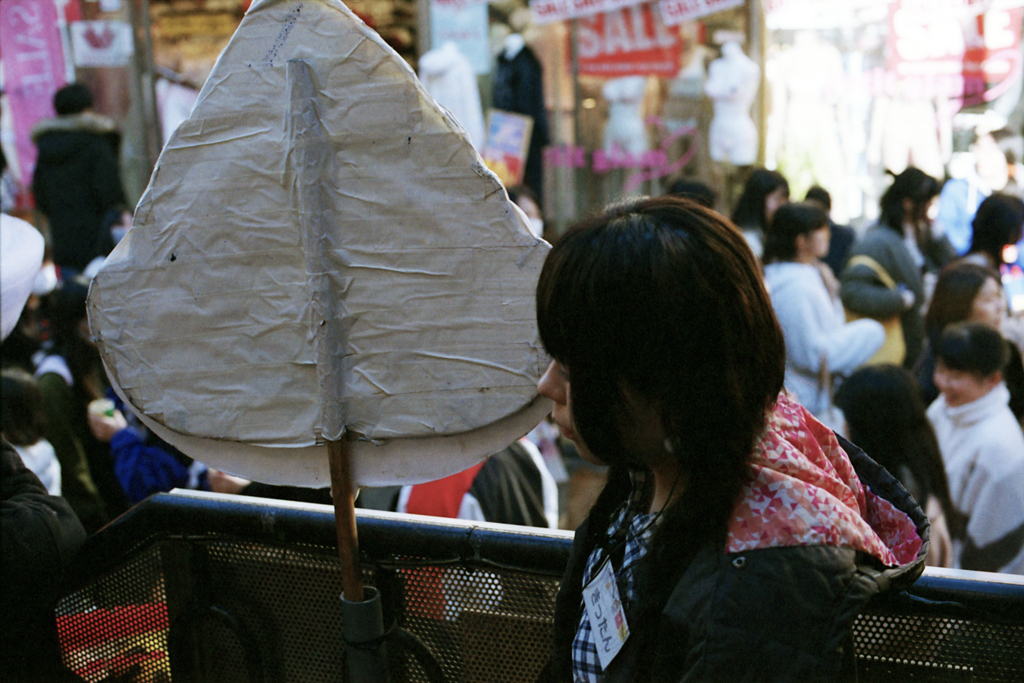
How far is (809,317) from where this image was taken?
12.2 ft

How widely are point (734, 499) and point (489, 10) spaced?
595cm

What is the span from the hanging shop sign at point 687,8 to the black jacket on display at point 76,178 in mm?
4104

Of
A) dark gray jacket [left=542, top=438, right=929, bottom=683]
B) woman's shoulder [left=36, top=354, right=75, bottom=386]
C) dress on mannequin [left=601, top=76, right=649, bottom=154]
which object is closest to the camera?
dark gray jacket [left=542, top=438, right=929, bottom=683]

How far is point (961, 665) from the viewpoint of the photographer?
1.17 meters

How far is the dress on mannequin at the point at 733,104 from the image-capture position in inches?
236

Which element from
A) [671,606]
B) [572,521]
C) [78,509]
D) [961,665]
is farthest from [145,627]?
[572,521]

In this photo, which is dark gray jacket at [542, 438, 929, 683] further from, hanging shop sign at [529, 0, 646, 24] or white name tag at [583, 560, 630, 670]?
hanging shop sign at [529, 0, 646, 24]

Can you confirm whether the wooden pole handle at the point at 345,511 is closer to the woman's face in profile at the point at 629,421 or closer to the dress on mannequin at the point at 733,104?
the woman's face in profile at the point at 629,421

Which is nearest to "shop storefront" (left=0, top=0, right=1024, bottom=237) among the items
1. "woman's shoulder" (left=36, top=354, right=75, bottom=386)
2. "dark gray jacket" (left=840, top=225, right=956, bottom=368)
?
"dark gray jacket" (left=840, top=225, right=956, bottom=368)

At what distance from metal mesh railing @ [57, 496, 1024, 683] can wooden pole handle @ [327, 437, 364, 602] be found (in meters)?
0.19

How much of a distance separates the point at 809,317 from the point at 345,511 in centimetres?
291

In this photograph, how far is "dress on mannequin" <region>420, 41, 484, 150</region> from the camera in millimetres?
6258

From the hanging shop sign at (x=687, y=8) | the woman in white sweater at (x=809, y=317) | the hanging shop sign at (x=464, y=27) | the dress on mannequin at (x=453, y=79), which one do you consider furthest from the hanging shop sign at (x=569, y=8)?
the woman in white sweater at (x=809, y=317)

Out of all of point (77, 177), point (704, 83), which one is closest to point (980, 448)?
point (704, 83)
